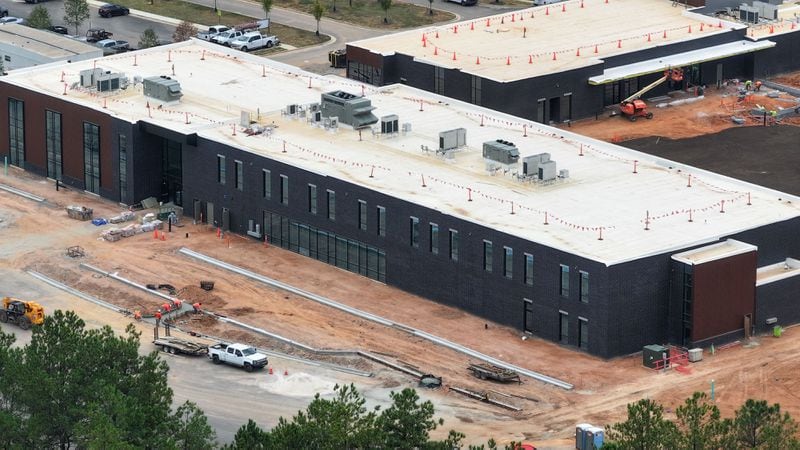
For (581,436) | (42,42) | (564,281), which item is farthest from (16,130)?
(581,436)

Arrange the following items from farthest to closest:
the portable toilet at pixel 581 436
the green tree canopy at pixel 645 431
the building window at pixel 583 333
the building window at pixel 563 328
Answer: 1. the building window at pixel 563 328
2. the building window at pixel 583 333
3. the portable toilet at pixel 581 436
4. the green tree canopy at pixel 645 431

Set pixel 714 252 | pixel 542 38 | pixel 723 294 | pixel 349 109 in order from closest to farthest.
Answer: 1. pixel 723 294
2. pixel 714 252
3. pixel 349 109
4. pixel 542 38


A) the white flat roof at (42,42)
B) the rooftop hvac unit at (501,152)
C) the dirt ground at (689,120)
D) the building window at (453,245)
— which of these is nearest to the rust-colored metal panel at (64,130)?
the white flat roof at (42,42)

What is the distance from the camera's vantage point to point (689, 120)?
7224 inches

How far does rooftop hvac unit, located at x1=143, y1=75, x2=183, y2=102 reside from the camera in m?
164

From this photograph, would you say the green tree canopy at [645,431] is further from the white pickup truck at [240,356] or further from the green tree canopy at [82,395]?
the white pickup truck at [240,356]

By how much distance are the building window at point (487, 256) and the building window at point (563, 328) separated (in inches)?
238

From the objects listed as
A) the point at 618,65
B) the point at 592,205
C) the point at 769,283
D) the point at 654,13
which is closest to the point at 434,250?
the point at 592,205

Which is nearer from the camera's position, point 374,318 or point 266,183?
point 374,318

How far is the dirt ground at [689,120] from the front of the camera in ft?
590

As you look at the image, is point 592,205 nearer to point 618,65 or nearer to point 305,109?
point 305,109

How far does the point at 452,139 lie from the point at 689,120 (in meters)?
37.1

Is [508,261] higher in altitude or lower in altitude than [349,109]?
lower

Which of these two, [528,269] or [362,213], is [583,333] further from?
[362,213]
